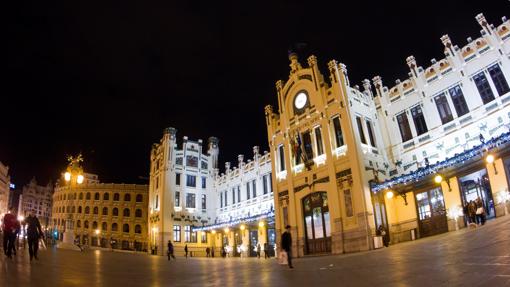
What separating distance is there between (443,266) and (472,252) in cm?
241

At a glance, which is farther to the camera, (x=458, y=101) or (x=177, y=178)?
(x=177, y=178)

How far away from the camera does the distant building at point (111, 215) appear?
2990 inches

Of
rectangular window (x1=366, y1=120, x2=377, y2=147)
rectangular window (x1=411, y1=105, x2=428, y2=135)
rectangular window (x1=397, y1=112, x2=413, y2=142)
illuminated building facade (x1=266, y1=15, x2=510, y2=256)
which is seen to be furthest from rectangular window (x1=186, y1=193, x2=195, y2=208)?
rectangular window (x1=411, y1=105, x2=428, y2=135)

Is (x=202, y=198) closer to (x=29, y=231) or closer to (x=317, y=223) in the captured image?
(x=317, y=223)

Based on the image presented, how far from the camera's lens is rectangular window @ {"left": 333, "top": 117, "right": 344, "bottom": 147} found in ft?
97.8

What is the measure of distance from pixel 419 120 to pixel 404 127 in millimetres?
1362

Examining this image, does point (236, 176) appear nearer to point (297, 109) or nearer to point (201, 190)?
point (201, 190)

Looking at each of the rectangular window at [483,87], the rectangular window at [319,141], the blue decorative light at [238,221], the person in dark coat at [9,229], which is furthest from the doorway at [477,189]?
the person in dark coat at [9,229]

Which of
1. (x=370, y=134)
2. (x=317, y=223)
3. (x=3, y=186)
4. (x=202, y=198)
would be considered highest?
(x=3, y=186)

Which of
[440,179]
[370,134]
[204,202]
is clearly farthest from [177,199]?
[440,179]

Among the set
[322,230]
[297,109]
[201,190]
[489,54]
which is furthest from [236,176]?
[489,54]

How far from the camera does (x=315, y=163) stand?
3150 cm

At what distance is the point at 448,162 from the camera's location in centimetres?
2222

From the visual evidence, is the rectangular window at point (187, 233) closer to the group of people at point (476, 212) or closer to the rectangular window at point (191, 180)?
the rectangular window at point (191, 180)
